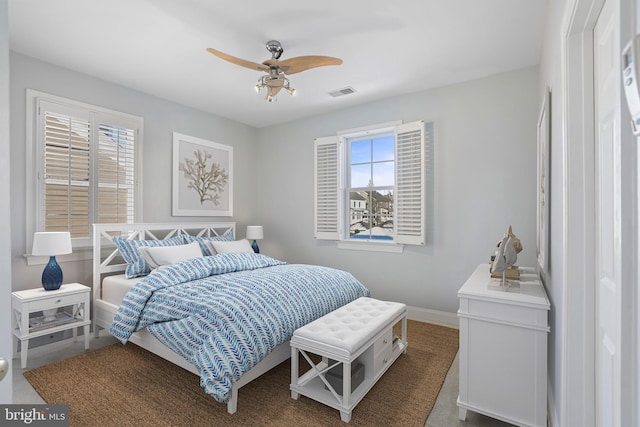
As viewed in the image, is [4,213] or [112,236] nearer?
[4,213]

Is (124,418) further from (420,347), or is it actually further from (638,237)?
(638,237)

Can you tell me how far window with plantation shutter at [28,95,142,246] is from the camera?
9.73 feet

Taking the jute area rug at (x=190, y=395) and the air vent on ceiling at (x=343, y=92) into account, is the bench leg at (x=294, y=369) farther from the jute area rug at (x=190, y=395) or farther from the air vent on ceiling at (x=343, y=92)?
the air vent on ceiling at (x=343, y=92)

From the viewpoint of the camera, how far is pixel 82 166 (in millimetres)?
3232

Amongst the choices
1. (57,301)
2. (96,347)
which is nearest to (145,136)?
(57,301)

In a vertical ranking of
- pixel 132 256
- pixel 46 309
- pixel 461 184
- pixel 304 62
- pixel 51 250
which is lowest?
pixel 46 309

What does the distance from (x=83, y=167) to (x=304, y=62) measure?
2549 millimetres

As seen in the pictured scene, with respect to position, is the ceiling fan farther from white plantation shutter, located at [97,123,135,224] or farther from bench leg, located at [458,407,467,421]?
bench leg, located at [458,407,467,421]

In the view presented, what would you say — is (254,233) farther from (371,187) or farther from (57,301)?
(57,301)

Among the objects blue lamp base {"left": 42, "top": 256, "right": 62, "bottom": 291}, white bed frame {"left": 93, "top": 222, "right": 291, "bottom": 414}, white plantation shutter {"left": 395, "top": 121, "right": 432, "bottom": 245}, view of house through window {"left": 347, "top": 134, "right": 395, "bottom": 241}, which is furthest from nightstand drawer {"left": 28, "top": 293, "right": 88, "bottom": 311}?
white plantation shutter {"left": 395, "top": 121, "right": 432, "bottom": 245}

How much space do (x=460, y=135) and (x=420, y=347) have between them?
7.45 feet

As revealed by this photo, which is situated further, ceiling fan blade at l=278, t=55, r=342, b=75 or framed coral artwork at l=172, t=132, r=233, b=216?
framed coral artwork at l=172, t=132, r=233, b=216

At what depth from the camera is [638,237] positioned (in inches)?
29.6

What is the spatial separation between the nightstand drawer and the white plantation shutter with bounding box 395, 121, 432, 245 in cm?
329
